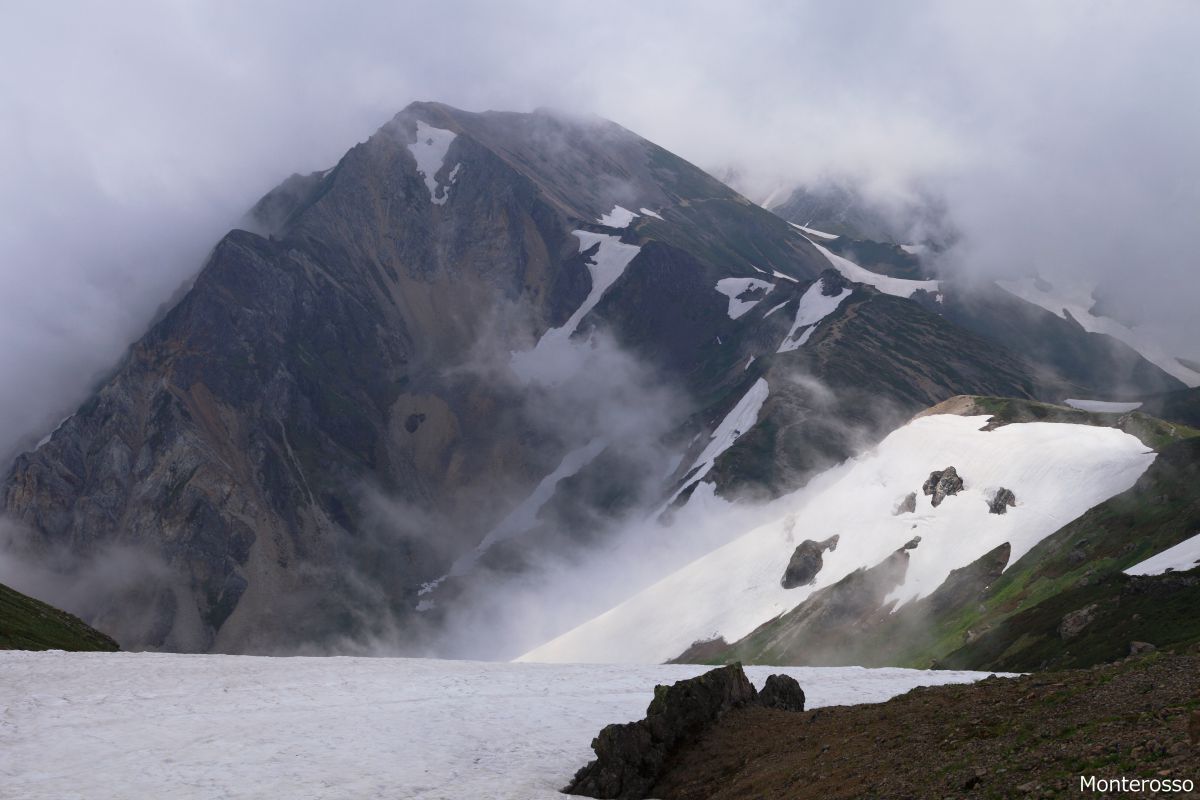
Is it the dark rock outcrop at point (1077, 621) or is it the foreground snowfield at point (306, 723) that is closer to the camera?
the foreground snowfield at point (306, 723)

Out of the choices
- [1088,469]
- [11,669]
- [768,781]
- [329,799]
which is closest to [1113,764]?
[768,781]

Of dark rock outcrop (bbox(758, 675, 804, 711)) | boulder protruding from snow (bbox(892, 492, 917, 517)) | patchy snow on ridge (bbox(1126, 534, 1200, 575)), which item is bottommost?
patchy snow on ridge (bbox(1126, 534, 1200, 575))

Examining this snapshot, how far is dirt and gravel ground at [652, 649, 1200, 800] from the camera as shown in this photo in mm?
22000

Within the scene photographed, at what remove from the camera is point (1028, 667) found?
7600 cm

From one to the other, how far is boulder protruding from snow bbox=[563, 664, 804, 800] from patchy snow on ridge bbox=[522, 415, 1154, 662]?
76319 mm

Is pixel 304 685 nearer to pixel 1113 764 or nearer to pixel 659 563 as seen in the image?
pixel 1113 764

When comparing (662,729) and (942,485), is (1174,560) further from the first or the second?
(662,729)

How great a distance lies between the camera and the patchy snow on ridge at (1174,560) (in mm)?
74312

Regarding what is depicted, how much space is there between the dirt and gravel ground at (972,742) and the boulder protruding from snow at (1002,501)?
87462mm

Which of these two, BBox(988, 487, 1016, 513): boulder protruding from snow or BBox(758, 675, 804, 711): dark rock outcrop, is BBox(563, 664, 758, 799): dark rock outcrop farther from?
BBox(988, 487, 1016, 513): boulder protruding from snow

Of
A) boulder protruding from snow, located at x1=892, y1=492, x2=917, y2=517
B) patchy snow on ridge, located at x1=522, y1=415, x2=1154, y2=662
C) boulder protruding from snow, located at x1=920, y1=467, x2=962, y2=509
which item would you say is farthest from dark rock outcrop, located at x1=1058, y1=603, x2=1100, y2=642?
boulder protruding from snow, located at x1=892, y1=492, x2=917, y2=517

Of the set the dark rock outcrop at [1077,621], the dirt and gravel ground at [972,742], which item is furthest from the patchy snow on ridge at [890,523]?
the dirt and gravel ground at [972,742]

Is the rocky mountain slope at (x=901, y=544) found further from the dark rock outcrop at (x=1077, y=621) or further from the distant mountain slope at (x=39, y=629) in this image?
the distant mountain slope at (x=39, y=629)

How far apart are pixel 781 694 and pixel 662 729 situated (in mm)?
7030
